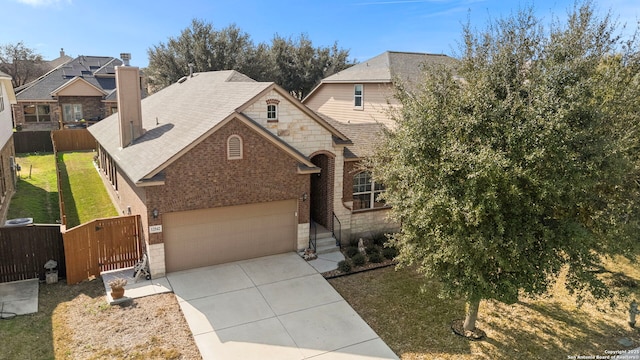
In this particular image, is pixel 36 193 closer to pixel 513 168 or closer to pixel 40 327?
pixel 40 327

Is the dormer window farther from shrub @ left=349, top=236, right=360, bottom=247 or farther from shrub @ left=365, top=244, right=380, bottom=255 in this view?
shrub @ left=365, top=244, right=380, bottom=255

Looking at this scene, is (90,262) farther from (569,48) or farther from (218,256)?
(569,48)

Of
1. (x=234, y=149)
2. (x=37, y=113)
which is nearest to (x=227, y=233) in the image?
(x=234, y=149)

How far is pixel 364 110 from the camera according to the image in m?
25.9

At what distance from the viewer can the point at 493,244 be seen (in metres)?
8.59

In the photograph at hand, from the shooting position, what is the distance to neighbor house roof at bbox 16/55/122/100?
39.7 metres

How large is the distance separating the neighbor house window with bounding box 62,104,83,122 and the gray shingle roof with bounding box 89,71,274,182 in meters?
21.4

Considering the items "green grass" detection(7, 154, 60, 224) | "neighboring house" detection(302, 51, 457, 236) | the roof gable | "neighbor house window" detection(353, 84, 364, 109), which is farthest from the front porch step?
the roof gable

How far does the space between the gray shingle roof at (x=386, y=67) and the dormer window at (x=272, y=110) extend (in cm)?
1063

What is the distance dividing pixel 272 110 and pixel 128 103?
632 cm

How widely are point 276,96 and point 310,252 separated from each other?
18.9 feet

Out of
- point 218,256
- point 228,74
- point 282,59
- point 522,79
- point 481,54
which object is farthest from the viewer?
point 282,59

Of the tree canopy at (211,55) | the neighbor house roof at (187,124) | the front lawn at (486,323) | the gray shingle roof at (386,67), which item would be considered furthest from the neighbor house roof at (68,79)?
the front lawn at (486,323)

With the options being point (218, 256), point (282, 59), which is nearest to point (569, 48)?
point (218, 256)
